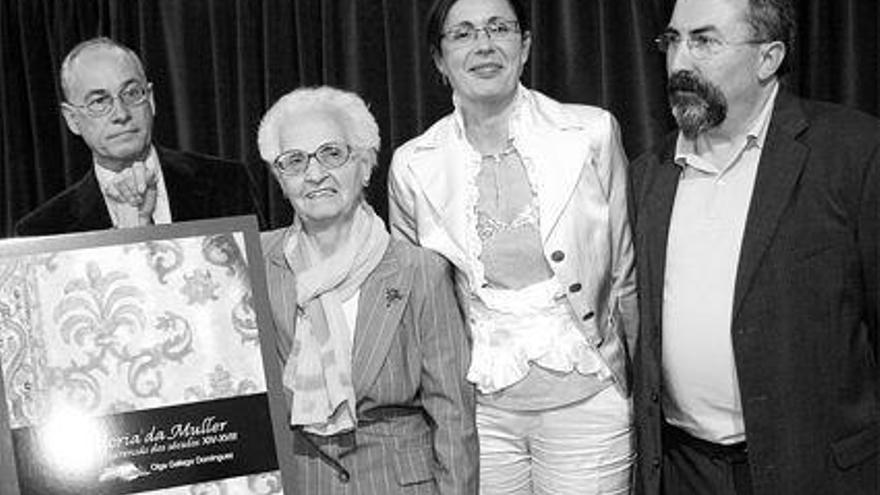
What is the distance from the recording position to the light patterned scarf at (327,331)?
1.91 m

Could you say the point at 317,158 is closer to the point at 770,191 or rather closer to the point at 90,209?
the point at 90,209

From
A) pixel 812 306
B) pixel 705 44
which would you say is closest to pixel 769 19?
pixel 705 44

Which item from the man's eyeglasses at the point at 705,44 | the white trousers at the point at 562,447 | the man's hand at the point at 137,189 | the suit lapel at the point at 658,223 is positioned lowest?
the white trousers at the point at 562,447

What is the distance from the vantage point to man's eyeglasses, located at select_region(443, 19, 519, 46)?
2.20 m

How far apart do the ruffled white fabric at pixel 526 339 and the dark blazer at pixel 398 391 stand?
18 cm

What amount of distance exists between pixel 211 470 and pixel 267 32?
5.75 ft

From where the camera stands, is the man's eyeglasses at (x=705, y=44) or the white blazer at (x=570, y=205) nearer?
the man's eyeglasses at (x=705, y=44)

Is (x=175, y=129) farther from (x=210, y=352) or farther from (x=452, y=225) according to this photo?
(x=210, y=352)

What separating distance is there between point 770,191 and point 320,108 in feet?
2.82

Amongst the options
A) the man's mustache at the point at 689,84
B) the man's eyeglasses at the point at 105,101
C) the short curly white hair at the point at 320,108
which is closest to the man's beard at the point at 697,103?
the man's mustache at the point at 689,84

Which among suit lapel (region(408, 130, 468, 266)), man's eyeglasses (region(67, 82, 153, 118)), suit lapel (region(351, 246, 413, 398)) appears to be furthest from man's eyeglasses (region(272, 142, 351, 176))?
man's eyeglasses (region(67, 82, 153, 118))

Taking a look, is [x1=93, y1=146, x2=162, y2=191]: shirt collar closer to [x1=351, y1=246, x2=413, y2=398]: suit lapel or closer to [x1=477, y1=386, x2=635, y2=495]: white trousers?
[x1=351, y1=246, x2=413, y2=398]: suit lapel

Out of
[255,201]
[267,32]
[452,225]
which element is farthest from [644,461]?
[267,32]

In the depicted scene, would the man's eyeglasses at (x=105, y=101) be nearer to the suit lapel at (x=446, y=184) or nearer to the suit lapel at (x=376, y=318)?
the suit lapel at (x=446, y=184)
